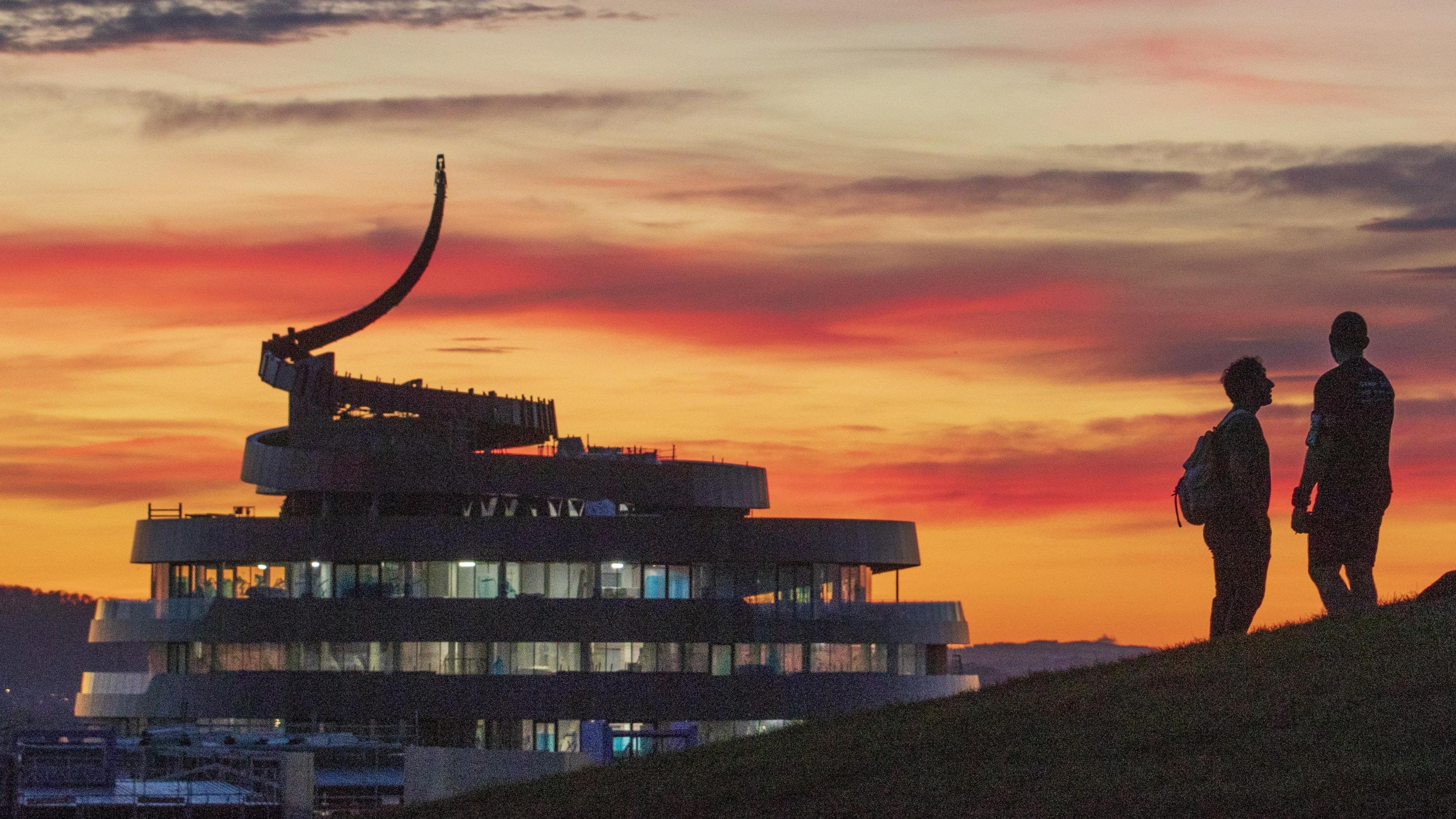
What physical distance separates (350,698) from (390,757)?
5.17 m

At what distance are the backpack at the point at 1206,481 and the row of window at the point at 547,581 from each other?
193 ft

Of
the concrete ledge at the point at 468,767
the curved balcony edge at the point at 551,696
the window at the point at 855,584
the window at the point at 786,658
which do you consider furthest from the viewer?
the window at the point at 855,584

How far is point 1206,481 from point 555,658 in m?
59.3

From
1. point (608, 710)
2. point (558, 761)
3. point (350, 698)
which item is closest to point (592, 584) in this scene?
point (608, 710)

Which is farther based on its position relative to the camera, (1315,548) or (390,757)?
(390,757)

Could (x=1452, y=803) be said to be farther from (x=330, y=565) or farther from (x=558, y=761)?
(x=330, y=565)

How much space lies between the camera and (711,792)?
2208cm

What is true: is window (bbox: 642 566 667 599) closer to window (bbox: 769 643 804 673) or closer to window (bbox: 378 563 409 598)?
window (bbox: 769 643 804 673)

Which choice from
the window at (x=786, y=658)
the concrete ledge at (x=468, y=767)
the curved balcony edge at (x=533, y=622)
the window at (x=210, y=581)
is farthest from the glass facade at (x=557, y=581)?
the concrete ledge at (x=468, y=767)

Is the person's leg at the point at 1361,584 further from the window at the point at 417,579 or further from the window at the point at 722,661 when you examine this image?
the window at the point at 417,579

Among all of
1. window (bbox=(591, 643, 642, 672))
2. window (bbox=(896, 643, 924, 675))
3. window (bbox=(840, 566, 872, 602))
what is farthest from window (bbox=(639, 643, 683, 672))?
window (bbox=(896, 643, 924, 675))

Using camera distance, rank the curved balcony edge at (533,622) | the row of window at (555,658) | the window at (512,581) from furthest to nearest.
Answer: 1. the window at (512,581)
2. the curved balcony edge at (533,622)
3. the row of window at (555,658)

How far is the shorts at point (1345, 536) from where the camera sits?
23.2 m

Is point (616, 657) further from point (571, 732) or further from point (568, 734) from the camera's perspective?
point (568, 734)
